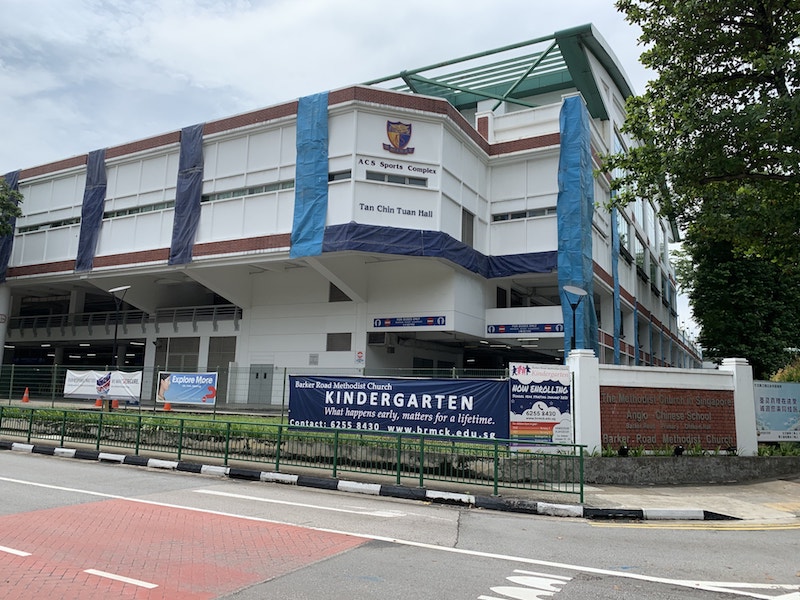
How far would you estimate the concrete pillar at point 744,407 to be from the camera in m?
15.7

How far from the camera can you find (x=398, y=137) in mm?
26562

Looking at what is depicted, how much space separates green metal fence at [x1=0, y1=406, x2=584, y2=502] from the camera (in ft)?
41.2

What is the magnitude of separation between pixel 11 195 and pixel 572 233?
32.6 metres

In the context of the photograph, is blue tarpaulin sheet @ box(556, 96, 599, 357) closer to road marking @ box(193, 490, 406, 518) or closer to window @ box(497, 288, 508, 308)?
window @ box(497, 288, 508, 308)

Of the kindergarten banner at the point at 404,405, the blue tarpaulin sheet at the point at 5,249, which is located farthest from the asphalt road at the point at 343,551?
the blue tarpaulin sheet at the point at 5,249

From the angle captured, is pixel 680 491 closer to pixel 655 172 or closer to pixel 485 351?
pixel 655 172

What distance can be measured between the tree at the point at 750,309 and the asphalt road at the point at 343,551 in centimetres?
2655

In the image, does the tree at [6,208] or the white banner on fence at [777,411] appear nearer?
the white banner on fence at [777,411]

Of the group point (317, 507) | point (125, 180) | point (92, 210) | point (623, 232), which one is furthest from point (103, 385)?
point (623, 232)

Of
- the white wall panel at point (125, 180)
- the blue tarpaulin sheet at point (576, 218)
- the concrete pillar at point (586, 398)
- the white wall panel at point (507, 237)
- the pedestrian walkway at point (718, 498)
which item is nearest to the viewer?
the pedestrian walkway at point (718, 498)

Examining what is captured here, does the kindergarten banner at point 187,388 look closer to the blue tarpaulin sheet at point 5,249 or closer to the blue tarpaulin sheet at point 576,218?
the blue tarpaulin sheet at point 576,218

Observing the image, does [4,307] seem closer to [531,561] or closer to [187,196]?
[187,196]

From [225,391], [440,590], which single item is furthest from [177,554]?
[225,391]

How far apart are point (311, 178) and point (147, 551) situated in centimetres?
2134
